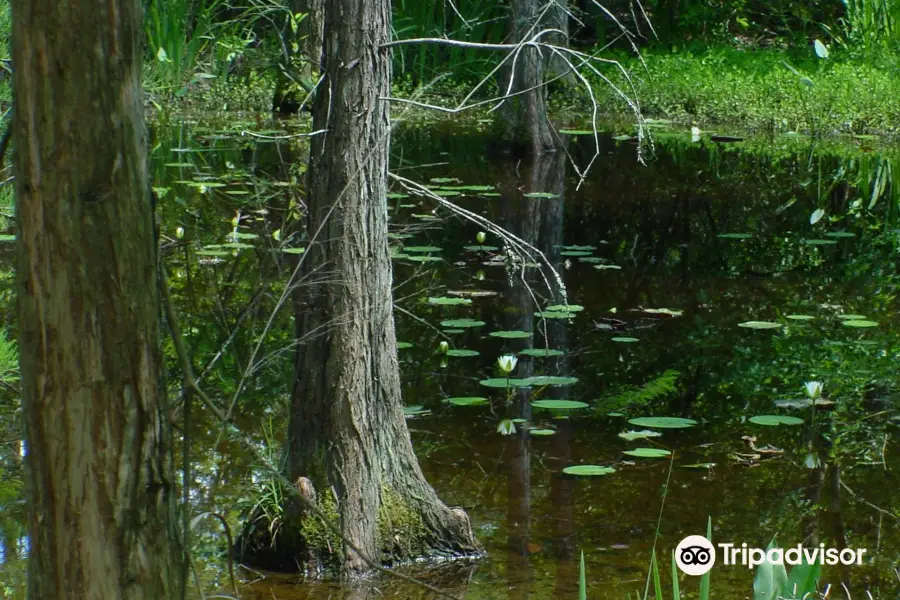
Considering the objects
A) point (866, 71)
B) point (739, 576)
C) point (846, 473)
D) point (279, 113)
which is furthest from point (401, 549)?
point (866, 71)

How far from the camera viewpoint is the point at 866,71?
1393cm

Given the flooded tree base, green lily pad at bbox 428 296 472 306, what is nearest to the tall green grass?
green lily pad at bbox 428 296 472 306

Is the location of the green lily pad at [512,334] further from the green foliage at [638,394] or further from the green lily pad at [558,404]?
the green lily pad at [558,404]

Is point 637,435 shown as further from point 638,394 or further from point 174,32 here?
point 174,32

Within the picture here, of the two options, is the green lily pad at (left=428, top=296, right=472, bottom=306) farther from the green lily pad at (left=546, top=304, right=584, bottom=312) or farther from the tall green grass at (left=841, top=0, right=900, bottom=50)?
the tall green grass at (left=841, top=0, right=900, bottom=50)

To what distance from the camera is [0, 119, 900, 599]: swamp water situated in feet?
11.6

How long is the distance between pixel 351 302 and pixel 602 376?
2201mm

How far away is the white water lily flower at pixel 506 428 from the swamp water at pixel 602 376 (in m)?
0.01

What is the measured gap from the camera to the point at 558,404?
4691 mm

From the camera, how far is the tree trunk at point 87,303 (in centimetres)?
149

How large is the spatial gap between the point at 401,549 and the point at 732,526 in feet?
3.87

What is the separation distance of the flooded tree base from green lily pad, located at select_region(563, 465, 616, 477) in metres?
0.79

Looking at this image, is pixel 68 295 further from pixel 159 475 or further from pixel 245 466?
pixel 245 466

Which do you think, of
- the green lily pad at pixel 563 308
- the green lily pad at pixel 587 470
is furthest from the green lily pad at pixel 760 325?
the green lily pad at pixel 587 470
